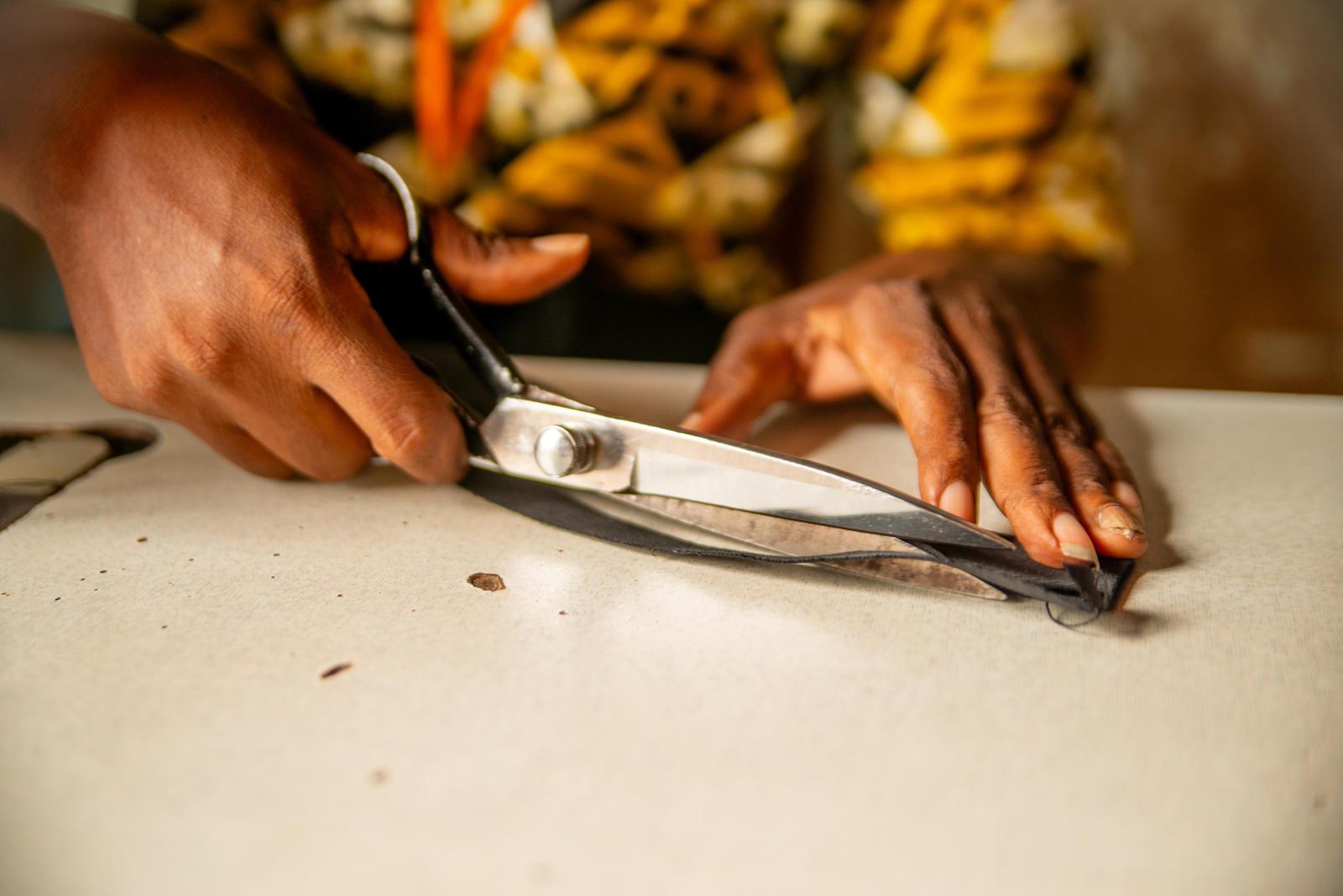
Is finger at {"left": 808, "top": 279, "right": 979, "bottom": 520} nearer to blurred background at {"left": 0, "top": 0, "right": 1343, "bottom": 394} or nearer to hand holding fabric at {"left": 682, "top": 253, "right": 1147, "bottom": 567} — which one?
hand holding fabric at {"left": 682, "top": 253, "right": 1147, "bottom": 567}

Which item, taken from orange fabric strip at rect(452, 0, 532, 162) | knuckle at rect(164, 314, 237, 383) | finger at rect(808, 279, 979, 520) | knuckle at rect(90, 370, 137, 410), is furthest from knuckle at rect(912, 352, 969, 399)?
orange fabric strip at rect(452, 0, 532, 162)

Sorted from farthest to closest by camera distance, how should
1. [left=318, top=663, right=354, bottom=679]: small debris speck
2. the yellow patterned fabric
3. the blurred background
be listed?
1. the blurred background
2. the yellow patterned fabric
3. [left=318, top=663, right=354, bottom=679]: small debris speck

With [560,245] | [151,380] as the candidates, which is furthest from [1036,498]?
[151,380]

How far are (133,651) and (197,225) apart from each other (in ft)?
1.06

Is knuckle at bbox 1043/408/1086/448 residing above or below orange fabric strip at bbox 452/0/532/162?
below

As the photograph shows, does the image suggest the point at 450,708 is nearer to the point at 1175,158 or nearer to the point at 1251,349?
the point at 1175,158

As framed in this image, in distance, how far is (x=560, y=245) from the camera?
73 cm

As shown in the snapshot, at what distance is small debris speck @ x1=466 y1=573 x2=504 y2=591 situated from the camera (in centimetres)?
53

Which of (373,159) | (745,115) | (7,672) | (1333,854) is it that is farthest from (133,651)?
(745,115)

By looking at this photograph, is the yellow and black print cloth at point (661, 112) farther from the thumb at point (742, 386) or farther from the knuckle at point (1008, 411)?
the knuckle at point (1008, 411)

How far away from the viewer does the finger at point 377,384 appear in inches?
24.2

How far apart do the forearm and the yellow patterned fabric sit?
65 cm

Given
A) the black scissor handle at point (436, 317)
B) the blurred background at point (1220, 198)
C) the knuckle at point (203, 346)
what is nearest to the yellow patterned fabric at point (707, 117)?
the blurred background at point (1220, 198)

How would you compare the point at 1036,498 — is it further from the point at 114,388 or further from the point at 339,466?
the point at 114,388
